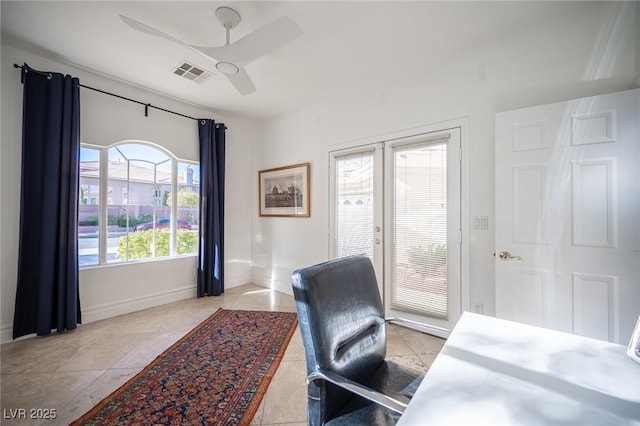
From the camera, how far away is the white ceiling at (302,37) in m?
2.01

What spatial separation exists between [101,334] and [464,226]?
3.83 metres

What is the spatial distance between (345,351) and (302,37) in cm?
252

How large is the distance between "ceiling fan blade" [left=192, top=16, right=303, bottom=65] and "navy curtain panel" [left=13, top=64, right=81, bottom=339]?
189 cm

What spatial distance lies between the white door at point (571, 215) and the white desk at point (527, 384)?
116cm

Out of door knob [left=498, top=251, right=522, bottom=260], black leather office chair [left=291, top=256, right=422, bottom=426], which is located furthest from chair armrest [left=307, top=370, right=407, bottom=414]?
door knob [left=498, top=251, right=522, bottom=260]

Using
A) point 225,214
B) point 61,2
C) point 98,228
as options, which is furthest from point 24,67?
point 225,214

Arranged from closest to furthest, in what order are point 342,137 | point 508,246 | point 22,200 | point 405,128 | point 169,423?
point 169,423 → point 508,246 → point 22,200 → point 405,128 → point 342,137

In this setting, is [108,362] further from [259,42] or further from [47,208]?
[259,42]

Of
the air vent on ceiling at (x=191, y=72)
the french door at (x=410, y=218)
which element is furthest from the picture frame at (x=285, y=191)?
the air vent on ceiling at (x=191, y=72)

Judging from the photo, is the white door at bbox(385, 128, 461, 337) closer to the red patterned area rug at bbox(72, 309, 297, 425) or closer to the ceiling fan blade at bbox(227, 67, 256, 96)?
the red patterned area rug at bbox(72, 309, 297, 425)

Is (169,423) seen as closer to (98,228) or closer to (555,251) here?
(98,228)

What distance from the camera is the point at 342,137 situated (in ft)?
11.3

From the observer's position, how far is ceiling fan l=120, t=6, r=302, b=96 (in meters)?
1.72

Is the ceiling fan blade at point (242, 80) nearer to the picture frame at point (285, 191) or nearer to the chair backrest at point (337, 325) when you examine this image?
the picture frame at point (285, 191)
